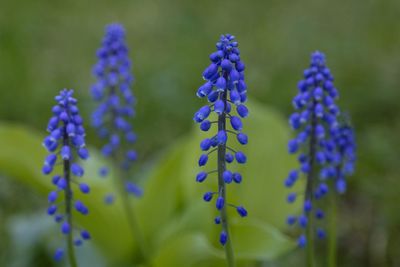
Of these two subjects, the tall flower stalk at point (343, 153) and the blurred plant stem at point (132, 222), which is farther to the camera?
the blurred plant stem at point (132, 222)

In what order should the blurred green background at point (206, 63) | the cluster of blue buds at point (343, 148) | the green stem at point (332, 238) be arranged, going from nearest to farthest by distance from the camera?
the cluster of blue buds at point (343, 148) → the green stem at point (332, 238) → the blurred green background at point (206, 63)

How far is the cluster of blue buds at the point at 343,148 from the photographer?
3.67 metres

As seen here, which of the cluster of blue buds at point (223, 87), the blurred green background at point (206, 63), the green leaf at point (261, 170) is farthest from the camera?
the blurred green background at point (206, 63)

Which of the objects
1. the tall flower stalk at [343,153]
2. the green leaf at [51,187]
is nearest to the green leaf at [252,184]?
the green leaf at [51,187]

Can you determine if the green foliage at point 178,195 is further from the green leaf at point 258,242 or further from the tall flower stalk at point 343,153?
the tall flower stalk at point 343,153

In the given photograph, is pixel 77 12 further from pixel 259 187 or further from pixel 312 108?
pixel 312 108

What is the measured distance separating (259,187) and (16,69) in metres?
4.22

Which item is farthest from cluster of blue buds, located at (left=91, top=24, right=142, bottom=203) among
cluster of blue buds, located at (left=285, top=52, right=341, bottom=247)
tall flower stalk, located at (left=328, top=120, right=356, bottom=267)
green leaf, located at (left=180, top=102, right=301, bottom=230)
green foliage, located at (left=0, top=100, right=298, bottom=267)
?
tall flower stalk, located at (left=328, top=120, right=356, bottom=267)

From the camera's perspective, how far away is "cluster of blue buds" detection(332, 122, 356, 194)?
3668 millimetres

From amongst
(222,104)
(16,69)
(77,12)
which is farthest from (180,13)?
(222,104)

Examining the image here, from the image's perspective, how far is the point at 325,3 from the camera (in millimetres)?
10039

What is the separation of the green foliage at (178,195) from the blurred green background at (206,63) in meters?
0.15

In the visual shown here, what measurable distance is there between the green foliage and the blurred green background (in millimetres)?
146

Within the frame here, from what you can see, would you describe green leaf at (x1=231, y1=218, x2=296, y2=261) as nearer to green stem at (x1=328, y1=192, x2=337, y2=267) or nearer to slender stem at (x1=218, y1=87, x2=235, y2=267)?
green stem at (x1=328, y1=192, x2=337, y2=267)
